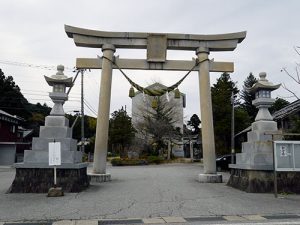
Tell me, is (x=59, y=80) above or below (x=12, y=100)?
below

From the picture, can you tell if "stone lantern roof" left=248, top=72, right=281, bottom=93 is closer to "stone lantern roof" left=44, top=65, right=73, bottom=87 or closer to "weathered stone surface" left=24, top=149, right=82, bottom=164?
"stone lantern roof" left=44, top=65, right=73, bottom=87

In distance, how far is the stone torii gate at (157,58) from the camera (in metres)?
15.9

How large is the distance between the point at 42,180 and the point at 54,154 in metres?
1.37

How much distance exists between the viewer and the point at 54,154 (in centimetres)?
1098

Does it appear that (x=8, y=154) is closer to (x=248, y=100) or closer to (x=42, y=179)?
(x=42, y=179)

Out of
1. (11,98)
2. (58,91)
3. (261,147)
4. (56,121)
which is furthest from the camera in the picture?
(11,98)

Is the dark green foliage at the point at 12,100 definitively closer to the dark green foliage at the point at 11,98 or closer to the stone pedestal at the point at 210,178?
the dark green foliage at the point at 11,98

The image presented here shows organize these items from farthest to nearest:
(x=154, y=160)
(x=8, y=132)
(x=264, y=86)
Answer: (x=8, y=132)
(x=154, y=160)
(x=264, y=86)

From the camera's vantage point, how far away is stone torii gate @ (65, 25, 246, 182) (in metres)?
15.9

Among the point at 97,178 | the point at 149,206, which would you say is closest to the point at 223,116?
the point at 97,178

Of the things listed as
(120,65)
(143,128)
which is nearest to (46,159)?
(120,65)

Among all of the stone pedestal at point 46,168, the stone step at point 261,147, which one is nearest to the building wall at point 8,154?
the stone pedestal at point 46,168

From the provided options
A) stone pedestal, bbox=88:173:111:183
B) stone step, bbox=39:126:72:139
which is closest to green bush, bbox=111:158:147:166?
stone pedestal, bbox=88:173:111:183

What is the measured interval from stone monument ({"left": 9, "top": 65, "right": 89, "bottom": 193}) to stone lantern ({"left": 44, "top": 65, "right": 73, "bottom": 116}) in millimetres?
38
